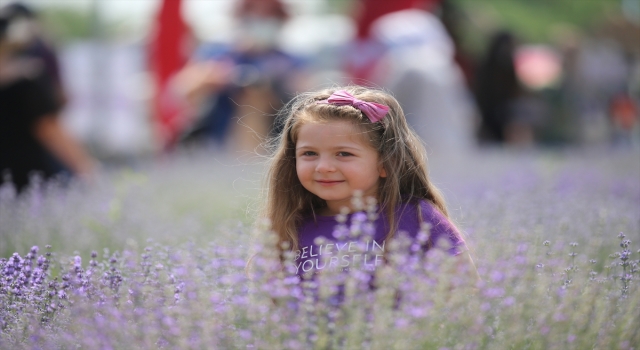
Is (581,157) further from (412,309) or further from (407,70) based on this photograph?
(412,309)

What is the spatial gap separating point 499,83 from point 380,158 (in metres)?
8.29

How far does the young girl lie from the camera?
3.03 m

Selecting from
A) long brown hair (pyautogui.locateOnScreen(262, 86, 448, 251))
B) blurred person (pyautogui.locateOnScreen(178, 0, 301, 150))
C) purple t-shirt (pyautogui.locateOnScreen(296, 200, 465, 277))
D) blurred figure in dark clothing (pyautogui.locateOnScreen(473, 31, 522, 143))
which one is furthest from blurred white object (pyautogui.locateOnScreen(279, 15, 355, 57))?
purple t-shirt (pyautogui.locateOnScreen(296, 200, 465, 277))

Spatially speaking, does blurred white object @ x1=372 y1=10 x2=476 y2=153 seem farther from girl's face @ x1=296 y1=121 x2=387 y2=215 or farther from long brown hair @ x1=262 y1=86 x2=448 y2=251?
girl's face @ x1=296 y1=121 x2=387 y2=215

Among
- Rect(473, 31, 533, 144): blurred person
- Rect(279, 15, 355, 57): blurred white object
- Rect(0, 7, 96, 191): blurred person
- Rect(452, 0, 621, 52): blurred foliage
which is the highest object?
Rect(0, 7, 96, 191): blurred person

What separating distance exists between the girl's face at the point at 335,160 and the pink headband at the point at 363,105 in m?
0.06

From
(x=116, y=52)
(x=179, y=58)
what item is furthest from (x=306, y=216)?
(x=116, y=52)

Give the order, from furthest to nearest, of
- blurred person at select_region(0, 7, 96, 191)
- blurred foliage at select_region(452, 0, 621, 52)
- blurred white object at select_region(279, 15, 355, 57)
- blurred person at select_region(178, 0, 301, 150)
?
1. blurred foliage at select_region(452, 0, 621, 52)
2. blurred white object at select_region(279, 15, 355, 57)
3. blurred person at select_region(178, 0, 301, 150)
4. blurred person at select_region(0, 7, 96, 191)

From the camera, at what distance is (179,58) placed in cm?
1080

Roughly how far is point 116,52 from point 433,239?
1096 centimetres

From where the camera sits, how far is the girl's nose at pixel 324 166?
9.91ft

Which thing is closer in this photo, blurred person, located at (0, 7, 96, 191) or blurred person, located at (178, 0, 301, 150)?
blurred person, located at (0, 7, 96, 191)

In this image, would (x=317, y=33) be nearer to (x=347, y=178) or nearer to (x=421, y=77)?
(x=421, y=77)

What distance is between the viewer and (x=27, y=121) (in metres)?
6.56
